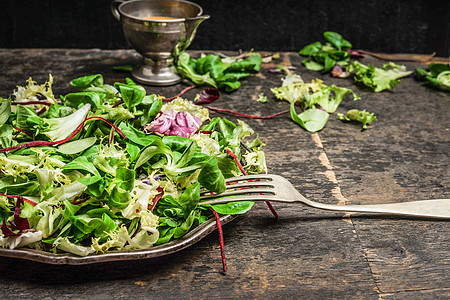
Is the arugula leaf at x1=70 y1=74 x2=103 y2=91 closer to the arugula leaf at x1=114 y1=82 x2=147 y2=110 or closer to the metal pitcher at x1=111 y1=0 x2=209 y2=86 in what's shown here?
the arugula leaf at x1=114 y1=82 x2=147 y2=110

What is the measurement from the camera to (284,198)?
0.81 m

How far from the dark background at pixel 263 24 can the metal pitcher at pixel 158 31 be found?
0.37 metres

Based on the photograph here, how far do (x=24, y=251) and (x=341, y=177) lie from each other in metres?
0.65

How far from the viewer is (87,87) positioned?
1.06m

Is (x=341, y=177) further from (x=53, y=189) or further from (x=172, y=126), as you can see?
(x=53, y=189)

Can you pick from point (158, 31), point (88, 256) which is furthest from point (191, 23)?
point (88, 256)

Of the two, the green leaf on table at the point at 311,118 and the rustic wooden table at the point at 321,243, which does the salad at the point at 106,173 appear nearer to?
the rustic wooden table at the point at 321,243

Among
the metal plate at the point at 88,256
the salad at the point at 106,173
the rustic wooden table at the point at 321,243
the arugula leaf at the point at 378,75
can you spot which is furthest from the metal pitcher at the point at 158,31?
the metal plate at the point at 88,256

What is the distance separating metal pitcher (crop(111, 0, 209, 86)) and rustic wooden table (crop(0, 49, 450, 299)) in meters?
0.31

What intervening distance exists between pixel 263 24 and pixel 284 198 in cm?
125

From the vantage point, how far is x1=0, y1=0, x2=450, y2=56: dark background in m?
1.82

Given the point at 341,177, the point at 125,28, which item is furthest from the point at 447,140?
the point at 125,28

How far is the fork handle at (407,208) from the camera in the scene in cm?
85

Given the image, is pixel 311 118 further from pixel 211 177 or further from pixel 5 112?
pixel 5 112
